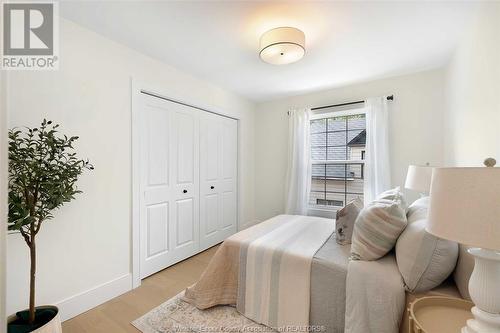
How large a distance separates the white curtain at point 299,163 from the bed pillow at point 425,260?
7.41 feet

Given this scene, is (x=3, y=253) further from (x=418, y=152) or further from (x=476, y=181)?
(x=418, y=152)

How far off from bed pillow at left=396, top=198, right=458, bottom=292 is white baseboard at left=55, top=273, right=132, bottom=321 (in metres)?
2.34

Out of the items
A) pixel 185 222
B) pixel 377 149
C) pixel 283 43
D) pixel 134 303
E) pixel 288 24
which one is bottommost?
pixel 134 303

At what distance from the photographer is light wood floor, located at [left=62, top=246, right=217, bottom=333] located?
5.61 feet

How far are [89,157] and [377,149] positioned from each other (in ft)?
10.8

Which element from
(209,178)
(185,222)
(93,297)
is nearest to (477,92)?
(209,178)

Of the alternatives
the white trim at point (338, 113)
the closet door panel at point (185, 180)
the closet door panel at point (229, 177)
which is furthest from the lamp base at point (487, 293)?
the closet door panel at point (229, 177)

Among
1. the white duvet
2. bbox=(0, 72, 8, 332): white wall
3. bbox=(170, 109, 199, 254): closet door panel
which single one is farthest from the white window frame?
bbox=(0, 72, 8, 332): white wall

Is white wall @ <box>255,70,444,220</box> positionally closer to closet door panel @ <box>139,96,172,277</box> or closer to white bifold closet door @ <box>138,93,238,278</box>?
white bifold closet door @ <box>138,93,238,278</box>

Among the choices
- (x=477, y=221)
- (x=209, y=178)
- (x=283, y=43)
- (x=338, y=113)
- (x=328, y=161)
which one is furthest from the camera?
(x=328, y=161)

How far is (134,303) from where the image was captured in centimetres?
200

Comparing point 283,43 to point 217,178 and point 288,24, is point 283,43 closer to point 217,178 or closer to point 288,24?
point 288,24

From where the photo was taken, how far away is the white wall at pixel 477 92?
1.38 metres

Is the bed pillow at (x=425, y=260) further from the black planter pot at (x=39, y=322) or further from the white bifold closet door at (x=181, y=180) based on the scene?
the white bifold closet door at (x=181, y=180)
